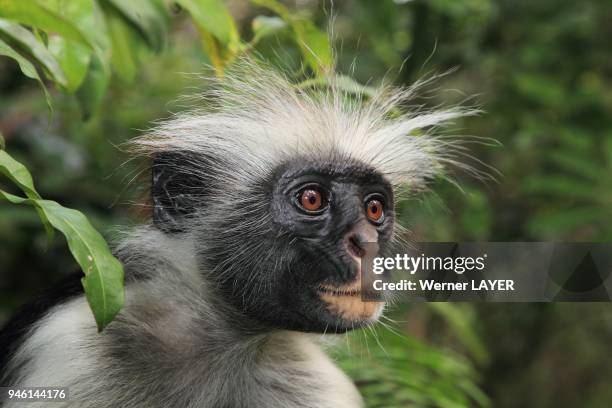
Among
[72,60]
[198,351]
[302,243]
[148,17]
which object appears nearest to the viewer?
[72,60]

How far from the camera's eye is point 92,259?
2533 millimetres

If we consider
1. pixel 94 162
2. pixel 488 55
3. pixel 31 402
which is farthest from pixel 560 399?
pixel 31 402

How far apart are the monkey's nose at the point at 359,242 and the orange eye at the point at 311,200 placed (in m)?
0.19

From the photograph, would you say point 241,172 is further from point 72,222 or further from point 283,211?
point 72,222

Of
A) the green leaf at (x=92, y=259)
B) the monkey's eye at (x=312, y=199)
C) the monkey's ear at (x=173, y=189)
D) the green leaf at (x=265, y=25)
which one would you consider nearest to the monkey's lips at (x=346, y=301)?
the monkey's eye at (x=312, y=199)

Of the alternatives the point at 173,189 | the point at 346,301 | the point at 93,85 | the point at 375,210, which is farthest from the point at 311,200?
the point at 93,85

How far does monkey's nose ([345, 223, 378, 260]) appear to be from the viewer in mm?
3334

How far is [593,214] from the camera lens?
643cm

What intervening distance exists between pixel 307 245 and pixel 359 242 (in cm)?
21

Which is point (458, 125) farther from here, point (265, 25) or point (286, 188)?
point (286, 188)

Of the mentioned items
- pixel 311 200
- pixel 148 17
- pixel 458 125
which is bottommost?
pixel 311 200

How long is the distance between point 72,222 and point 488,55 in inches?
241

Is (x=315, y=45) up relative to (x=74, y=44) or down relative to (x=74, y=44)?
up

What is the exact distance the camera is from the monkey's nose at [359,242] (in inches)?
131
